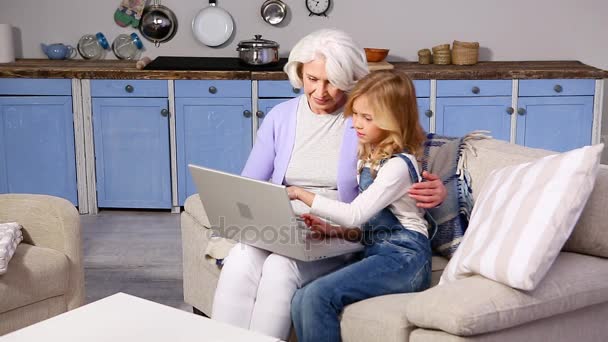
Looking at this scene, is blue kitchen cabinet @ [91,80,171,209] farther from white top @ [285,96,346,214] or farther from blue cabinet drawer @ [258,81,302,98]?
white top @ [285,96,346,214]

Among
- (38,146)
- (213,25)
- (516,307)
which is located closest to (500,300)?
(516,307)

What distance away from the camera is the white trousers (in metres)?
2.51

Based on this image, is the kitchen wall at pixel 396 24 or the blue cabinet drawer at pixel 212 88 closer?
the blue cabinet drawer at pixel 212 88

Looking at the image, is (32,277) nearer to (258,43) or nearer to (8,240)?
(8,240)

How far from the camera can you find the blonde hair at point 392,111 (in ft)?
8.34

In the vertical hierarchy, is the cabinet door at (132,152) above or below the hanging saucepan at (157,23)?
below

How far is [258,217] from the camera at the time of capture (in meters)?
2.45

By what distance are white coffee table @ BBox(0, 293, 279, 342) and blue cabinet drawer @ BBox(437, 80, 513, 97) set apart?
278 centimetres

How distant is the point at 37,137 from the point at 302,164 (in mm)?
2429

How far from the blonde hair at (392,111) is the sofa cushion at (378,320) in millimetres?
399

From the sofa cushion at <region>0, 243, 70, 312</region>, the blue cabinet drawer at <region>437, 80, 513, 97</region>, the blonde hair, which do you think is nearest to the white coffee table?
the sofa cushion at <region>0, 243, 70, 312</region>

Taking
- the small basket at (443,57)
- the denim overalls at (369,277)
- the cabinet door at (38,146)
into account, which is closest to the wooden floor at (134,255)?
the cabinet door at (38,146)

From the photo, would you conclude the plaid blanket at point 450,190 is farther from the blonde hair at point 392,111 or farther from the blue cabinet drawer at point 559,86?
the blue cabinet drawer at point 559,86

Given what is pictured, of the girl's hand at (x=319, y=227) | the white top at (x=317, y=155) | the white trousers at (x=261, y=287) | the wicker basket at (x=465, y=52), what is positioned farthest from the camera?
the wicker basket at (x=465, y=52)
